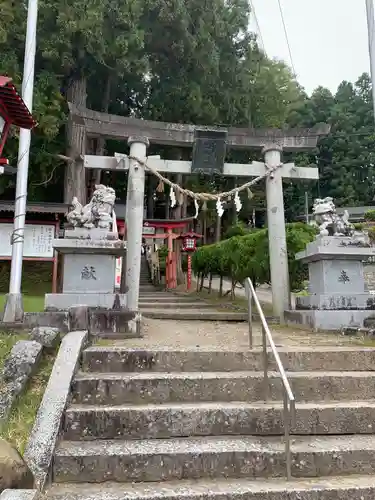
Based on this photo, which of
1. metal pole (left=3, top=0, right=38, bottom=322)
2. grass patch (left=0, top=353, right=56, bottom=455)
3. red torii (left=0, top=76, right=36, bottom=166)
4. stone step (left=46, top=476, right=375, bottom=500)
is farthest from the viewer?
metal pole (left=3, top=0, right=38, bottom=322)

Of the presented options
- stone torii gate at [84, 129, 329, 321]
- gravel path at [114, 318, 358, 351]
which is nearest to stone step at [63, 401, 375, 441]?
gravel path at [114, 318, 358, 351]

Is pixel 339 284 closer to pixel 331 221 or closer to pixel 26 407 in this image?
pixel 331 221

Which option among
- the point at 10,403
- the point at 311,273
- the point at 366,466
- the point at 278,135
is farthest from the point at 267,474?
the point at 278,135

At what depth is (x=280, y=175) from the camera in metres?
9.34

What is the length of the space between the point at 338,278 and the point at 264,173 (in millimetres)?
3186

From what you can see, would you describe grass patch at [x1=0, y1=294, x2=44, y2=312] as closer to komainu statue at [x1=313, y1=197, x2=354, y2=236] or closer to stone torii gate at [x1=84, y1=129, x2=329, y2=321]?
stone torii gate at [x1=84, y1=129, x2=329, y2=321]

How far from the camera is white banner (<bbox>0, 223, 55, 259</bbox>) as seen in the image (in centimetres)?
1072

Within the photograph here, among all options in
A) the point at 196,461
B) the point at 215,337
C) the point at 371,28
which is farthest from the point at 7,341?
the point at 371,28

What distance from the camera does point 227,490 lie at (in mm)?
2768

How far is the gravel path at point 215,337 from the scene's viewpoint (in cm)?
523

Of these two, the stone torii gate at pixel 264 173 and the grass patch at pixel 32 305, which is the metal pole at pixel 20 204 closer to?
the grass patch at pixel 32 305

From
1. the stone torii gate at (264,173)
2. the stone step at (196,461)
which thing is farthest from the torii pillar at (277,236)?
the stone step at (196,461)

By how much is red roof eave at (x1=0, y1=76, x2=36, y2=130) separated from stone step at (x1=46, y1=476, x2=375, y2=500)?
3.72 metres

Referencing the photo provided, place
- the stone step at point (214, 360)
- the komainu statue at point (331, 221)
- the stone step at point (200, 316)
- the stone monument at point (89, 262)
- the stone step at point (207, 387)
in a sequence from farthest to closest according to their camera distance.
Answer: the stone step at point (200, 316) → the komainu statue at point (331, 221) → the stone monument at point (89, 262) → the stone step at point (214, 360) → the stone step at point (207, 387)
